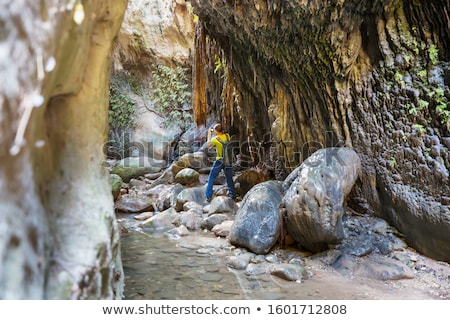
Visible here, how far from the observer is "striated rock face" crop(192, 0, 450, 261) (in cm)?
425

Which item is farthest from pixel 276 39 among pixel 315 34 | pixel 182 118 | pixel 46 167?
pixel 182 118

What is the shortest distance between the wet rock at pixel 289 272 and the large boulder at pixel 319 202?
642mm

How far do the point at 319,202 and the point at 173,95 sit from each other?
39.0ft

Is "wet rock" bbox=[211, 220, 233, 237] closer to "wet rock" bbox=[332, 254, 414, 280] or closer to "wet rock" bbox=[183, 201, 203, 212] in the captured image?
"wet rock" bbox=[183, 201, 203, 212]

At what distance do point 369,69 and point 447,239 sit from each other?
2.76 m

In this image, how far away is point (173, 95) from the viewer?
14875 mm

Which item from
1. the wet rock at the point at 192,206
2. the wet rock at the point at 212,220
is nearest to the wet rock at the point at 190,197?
the wet rock at the point at 192,206

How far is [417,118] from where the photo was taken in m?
4.44

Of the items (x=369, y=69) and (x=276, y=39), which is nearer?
(x=369, y=69)

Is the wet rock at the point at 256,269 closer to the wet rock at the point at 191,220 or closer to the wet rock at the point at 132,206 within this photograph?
the wet rock at the point at 191,220

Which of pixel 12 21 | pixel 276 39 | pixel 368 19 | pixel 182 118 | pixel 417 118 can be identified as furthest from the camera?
pixel 182 118

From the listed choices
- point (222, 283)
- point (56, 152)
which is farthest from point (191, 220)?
point (56, 152)

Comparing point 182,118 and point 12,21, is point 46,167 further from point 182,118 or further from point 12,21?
point 182,118

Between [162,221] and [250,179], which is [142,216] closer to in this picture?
[162,221]
